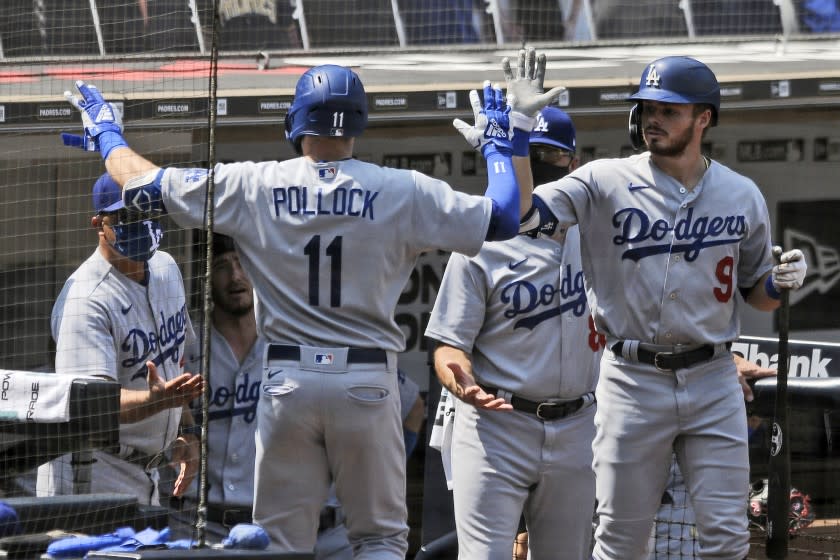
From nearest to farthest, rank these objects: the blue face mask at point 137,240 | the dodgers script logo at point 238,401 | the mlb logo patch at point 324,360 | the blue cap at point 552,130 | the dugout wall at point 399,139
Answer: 1. the mlb logo patch at point 324,360
2. the blue cap at point 552,130
3. the blue face mask at point 137,240
4. the dodgers script logo at point 238,401
5. the dugout wall at point 399,139

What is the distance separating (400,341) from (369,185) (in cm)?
50

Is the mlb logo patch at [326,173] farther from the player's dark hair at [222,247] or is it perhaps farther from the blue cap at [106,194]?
the player's dark hair at [222,247]

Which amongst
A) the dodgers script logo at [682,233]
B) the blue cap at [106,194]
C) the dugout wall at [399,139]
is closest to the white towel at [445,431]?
the dodgers script logo at [682,233]

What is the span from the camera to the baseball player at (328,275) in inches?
169

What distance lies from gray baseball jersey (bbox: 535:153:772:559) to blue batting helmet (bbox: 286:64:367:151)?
667mm

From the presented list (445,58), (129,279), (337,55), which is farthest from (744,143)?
(129,279)

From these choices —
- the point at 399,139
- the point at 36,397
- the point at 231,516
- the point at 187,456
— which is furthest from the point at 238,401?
the point at 399,139

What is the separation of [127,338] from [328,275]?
4.41ft

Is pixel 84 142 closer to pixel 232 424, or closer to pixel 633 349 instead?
pixel 232 424

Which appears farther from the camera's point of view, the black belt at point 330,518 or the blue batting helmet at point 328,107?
the black belt at point 330,518

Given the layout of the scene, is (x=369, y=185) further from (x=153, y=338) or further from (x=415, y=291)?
(x=415, y=291)

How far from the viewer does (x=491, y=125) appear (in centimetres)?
446

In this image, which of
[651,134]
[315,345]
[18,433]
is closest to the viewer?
[315,345]

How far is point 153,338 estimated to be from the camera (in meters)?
5.46
